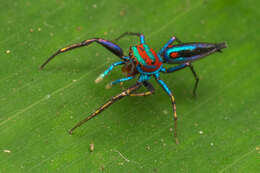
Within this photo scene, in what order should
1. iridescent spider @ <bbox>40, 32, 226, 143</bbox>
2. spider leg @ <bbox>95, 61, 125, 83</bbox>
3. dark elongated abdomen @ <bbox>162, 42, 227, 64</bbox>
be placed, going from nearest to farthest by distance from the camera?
1. spider leg @ <bbox>95, 61, 125, 83</bbox>
2. iridescent spider @ <bbox>40, 32, 226, 143</bbox>
3. dark elongated abdomen @ <bbox>162, 42, 227, 64</bbox>

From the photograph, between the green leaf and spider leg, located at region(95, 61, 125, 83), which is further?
the green leaf

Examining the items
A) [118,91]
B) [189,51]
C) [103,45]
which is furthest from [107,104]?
[189,51]

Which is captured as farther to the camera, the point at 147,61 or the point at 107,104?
the point at 147,61

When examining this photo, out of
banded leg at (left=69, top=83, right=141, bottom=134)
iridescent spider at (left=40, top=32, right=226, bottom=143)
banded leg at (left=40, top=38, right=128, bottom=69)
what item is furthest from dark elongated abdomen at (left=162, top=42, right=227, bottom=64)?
banded leg at (left=69, top=83, right=141, bottom=134)

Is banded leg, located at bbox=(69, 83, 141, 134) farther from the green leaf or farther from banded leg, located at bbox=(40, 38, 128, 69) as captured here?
banded leg, located at bbox=(40, 38, 128, 69)

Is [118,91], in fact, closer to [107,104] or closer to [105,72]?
[105,72]

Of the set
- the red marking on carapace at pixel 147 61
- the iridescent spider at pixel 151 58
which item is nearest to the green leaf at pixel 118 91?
the iridescent spider at pixel 151 58

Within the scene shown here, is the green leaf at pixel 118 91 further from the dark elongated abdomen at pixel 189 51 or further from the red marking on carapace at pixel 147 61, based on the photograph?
the red marking on carapace at pixel 147 61
